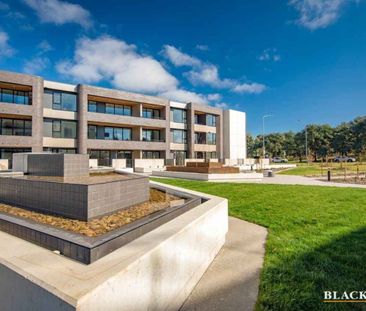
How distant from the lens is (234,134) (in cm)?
4784

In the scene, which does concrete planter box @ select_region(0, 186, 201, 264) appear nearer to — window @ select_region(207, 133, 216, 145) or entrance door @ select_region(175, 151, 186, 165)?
entrance door @ select_region(175, 151, 186, 165)

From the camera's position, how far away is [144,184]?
7070 mm

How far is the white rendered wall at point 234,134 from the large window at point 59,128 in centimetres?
2745

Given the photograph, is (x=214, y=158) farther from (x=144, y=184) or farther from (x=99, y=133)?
(x=144, y=184)

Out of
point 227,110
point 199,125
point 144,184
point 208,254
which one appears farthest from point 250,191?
point 227,110

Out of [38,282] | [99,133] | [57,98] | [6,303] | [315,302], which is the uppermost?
[57,98]

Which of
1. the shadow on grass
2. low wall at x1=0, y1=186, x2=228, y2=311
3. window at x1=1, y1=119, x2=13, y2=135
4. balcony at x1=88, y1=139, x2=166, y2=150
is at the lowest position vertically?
the shadow on grass

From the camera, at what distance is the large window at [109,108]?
32541 mm

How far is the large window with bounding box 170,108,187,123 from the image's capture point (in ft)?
131

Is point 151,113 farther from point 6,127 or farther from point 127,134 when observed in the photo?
point 6,127

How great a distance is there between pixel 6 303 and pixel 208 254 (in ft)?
10.9

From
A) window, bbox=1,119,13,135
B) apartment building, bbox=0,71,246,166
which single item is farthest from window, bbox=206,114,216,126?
window, bbox=1,119,13,135

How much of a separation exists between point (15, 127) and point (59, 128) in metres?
4.23

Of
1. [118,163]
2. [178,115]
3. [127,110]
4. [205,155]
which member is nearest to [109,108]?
[127,110]
